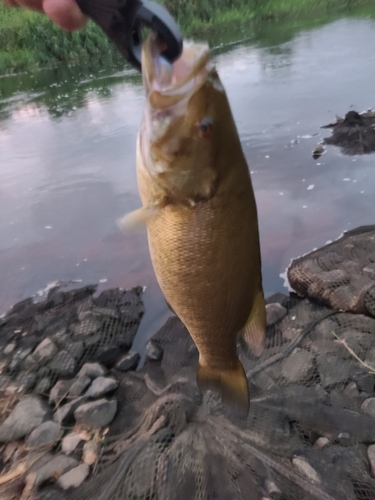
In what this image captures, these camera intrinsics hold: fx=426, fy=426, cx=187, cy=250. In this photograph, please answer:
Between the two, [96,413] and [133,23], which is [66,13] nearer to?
[133,23]

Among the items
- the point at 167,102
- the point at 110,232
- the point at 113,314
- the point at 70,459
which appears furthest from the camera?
the point at 110,232

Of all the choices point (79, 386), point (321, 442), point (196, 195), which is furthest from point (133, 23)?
point (79, 386)

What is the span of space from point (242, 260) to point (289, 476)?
50.5 inches

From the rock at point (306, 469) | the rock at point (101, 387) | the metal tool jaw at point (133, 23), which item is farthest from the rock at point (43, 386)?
the metal tool jaw at point (133, 23)

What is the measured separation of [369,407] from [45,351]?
2490 millimetres

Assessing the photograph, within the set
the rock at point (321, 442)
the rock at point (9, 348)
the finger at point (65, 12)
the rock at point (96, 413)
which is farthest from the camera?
the rock at point (9, 348)

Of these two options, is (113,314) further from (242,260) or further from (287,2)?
(287,2)

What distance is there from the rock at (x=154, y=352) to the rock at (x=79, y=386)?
1.73 ft

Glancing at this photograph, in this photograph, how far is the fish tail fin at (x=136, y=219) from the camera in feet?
4.31

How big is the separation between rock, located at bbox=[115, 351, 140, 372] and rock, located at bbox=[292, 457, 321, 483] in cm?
164

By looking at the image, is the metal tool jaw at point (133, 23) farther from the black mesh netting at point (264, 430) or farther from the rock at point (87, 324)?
the rock at point (87, 324)

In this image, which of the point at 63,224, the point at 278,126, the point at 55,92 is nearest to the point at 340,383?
the point at 63,224

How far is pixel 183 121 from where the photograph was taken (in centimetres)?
124

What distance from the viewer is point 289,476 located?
6.70ft
